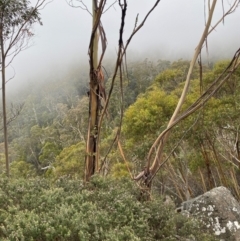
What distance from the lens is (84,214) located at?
6.74ft

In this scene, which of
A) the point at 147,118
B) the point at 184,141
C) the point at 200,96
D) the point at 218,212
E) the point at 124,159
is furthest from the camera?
the point at 184,141

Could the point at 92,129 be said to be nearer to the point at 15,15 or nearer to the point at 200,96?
the point at 200,96

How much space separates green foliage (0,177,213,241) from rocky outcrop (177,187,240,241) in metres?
1.47

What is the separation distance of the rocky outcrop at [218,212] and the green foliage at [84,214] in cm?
147

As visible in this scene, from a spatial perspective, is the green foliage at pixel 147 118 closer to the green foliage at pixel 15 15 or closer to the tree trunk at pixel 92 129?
the green foliage at pixel 15 15

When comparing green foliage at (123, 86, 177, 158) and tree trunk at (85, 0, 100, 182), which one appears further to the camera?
green foliage at (123, 86, 177, 158)

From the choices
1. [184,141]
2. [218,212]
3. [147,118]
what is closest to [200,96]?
[218,212]

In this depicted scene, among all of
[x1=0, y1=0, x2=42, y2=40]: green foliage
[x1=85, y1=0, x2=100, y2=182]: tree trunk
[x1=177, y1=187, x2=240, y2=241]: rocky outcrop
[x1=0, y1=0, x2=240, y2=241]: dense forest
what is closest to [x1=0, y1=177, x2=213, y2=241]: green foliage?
[x1=0, y1=0, x2=240, y2=241]: dense forest

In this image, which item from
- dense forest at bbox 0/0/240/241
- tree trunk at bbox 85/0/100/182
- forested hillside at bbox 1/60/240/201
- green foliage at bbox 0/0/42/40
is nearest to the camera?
dense forest at bbox 0/0/240/241

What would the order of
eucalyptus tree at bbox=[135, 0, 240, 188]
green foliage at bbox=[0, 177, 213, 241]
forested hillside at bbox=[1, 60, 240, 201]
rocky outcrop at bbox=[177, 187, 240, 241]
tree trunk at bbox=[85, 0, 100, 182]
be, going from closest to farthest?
green foliage at bbox=[0, 177, 213, 241] → eucalyptus tree at bbox=[135, 0, 240, 188] → tree trunk at bbox=[85, 0, 100, 182] → rocky outcrop at bbox=[177, 187, 240, 241] → forested hillside at bbox=[1, 60, 240, 201]

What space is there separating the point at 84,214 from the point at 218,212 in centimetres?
274

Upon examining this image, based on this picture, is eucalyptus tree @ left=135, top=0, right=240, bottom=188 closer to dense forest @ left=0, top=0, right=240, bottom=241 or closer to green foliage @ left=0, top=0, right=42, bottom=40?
dense forest @ left=0, top=0, right=240, bottom=241

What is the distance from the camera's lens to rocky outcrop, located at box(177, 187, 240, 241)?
4.05 meters

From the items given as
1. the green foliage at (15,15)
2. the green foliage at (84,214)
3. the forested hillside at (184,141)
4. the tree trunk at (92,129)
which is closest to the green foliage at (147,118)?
the forested hillside at (184,141)
